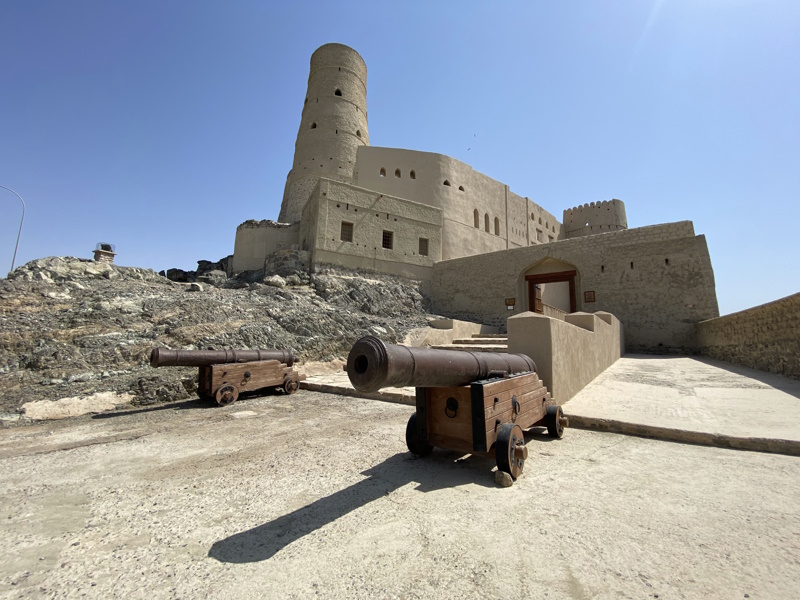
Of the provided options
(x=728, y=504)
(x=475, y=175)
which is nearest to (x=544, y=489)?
(x=728, y=504)

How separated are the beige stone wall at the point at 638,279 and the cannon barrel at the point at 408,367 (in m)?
11.8

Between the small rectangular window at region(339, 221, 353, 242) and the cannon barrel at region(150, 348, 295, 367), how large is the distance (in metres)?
8.42

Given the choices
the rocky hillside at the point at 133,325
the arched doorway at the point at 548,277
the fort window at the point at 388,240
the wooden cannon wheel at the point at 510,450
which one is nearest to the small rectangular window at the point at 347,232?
the fort window at the point at 388,240

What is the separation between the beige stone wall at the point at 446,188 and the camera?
21.2 metres

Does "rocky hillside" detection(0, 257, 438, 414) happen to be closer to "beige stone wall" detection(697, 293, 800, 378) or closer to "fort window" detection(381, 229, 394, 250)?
"fort window" detection(381, 229, 394, 250)

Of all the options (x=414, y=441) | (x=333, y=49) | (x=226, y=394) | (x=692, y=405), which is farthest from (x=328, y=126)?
(x=414, y=441)

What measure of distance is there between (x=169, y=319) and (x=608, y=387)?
9342 mm

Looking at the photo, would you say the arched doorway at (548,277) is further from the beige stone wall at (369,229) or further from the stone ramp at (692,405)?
→ the stone ramp at (692,405)

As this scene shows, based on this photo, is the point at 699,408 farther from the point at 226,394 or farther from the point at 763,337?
the point at 226,394

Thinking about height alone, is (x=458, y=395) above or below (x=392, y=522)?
above

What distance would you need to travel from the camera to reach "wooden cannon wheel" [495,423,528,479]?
282 cm

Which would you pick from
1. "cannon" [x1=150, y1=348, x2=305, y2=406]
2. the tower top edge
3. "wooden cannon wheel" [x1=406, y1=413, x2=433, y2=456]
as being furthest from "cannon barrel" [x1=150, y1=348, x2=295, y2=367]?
the tower top edge

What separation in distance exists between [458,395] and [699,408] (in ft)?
12.7

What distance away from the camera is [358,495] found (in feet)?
8.66
